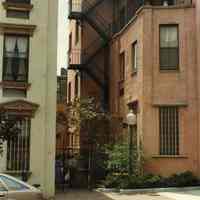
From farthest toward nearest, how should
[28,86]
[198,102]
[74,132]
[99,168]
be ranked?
[74,132], [99,168], [198,102], [28,86]

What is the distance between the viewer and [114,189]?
22.9 meters

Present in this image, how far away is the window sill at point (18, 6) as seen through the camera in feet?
73.6

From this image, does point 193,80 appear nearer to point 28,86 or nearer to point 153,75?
point 153,75

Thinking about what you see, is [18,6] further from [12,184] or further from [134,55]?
[12,184]

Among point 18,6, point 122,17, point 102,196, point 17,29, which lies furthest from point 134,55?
point 102,196

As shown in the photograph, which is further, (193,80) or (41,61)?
(193,80)

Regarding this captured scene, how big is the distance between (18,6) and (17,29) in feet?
3.15

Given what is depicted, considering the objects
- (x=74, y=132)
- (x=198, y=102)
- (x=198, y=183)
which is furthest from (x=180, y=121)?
(x=74, y=132)

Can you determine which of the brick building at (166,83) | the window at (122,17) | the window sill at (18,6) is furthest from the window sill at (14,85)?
the window at (122,17)

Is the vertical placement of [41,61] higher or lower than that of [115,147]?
higher

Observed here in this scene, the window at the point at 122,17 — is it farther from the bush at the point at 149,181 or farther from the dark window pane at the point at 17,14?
the bush at the point at 149,181

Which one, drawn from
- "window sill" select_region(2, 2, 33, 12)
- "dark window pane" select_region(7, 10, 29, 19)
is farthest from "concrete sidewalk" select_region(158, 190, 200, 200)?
"window sill" select_region(2, 2, 33, 12)

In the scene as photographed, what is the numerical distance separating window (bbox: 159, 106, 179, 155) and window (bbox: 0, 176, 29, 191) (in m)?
12.8

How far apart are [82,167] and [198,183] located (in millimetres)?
6420
